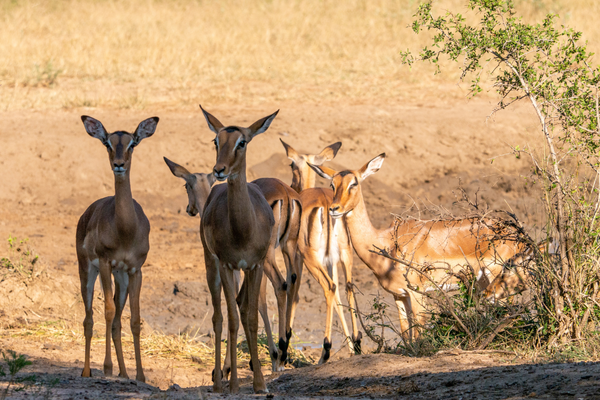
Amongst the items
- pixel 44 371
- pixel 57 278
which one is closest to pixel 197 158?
pixel 57 278

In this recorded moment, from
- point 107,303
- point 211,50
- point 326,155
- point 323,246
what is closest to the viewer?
point 107,303

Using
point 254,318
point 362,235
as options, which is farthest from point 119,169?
point 362,235

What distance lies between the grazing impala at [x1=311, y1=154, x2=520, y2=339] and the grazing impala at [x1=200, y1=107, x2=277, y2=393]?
1837 mm

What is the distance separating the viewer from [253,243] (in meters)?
6.07

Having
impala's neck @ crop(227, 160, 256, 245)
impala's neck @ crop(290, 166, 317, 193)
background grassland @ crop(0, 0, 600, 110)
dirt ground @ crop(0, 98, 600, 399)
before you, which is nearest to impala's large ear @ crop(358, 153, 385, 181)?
dirt ground @ crop(0, 98, 600, 399)

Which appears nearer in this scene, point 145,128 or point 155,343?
point 145,128

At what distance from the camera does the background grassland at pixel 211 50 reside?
53.9 ft

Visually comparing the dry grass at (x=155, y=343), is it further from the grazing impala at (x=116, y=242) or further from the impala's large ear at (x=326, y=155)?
the impala's large ear at (x=326, y=155)

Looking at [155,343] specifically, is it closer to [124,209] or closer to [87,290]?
[87,290]

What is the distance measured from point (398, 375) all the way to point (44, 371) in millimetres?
3089

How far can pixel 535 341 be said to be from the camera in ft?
21.4

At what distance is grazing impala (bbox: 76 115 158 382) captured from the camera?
6.48 m

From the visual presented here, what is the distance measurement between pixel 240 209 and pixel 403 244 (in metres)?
2.77

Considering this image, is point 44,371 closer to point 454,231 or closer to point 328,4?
point 454,231
